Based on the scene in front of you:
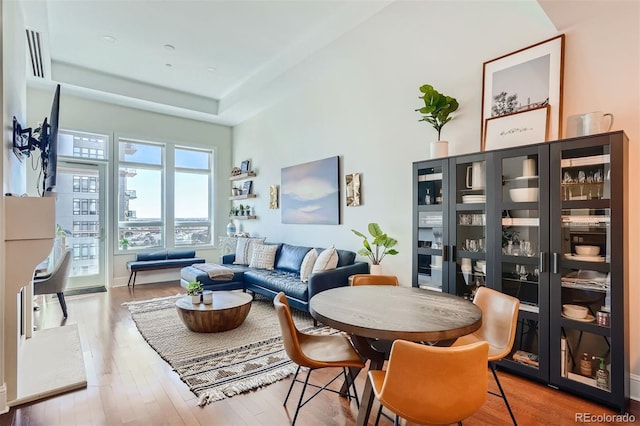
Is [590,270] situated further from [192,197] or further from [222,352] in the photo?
[192,197]

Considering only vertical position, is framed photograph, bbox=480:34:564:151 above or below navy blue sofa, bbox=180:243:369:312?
above

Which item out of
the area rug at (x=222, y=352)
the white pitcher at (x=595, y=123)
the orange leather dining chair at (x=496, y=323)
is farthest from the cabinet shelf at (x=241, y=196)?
the white pitcher at (x=595, y=123)

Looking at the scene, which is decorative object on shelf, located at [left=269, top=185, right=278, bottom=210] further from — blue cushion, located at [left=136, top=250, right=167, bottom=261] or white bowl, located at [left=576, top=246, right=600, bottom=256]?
white bowl, located at [left=576, top=246, right=600, bottom=256]

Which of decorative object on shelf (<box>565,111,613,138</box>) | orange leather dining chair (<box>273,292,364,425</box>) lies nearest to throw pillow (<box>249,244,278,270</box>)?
Answer: orange leather dining chair (<box>273,292,364,425</box>)

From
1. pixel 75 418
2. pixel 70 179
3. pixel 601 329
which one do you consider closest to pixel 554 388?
pixel 601 329

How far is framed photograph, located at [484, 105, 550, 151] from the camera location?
2.84 meters

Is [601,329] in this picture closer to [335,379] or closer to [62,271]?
[335,379]

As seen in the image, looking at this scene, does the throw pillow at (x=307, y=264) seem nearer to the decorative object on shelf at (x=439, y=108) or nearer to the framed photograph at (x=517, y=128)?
the decorative object on shelf at (x=439, y=108)

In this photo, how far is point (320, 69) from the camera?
492cm

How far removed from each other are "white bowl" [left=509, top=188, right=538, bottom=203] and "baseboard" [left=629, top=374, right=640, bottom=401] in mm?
1438

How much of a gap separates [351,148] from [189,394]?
3582 millimetres

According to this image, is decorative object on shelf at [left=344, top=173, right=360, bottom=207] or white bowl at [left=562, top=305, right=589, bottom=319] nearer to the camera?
white bowl at [left=562, top=305, right=589, bottom=319]

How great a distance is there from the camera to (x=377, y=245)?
408cm

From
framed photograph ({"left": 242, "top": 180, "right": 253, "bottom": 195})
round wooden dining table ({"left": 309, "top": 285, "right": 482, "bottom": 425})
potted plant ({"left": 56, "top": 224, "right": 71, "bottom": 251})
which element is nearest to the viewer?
round wooden dining table ({"left": 309, "top": 285, "right": 482, "bottom": 425})
